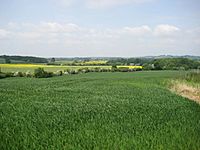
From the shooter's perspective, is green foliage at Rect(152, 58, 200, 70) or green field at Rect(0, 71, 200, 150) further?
green foliage at Rect(152, 58, 200, 70)

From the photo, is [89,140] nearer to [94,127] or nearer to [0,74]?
[94,127]

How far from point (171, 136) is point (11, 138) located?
555 centimetres

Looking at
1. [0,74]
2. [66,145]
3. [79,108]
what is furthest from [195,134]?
[0,74]

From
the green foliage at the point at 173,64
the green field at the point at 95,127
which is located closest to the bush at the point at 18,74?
the green field at the point at 95,127

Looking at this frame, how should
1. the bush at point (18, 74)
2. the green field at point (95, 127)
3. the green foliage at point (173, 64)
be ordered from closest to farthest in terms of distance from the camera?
1. the green field at point (95, 127)
2. the bush at point (18, 74)
3. the green foliage at point (173, 64)

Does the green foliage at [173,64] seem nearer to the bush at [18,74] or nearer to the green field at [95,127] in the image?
the bush at [18,74]

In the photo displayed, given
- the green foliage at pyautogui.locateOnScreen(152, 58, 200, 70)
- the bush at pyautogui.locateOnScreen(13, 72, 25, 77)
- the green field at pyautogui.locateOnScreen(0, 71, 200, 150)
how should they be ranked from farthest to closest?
1. the green foliage at pyautogui.locateOnScreen(152, 58, 200, 70)
2. the bush at pyautogui.locateOnScreen(13, 72, 25, 77)
3. the green field at pyautogui.locateOnScreen(0, 71, 200, 150)

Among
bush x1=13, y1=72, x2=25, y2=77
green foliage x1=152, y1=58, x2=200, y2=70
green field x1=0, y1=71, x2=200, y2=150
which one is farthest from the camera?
green foliage x1=152, y1=58, x2=200, y2=70

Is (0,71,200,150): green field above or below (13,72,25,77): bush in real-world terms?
above

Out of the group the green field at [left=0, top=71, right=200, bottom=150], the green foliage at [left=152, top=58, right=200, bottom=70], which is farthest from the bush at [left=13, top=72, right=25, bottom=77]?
the green foliage at [left=152, top=58, right=200, bottom=70]

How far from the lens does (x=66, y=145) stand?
9.98 m

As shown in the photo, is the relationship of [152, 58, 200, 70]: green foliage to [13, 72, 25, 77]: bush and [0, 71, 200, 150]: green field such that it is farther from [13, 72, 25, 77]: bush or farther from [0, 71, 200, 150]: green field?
[0, 71, 200, 150]: green field

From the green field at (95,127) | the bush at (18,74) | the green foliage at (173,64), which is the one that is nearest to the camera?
the green field at (95,127)

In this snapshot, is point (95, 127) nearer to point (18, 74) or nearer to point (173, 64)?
point (18, 74)
